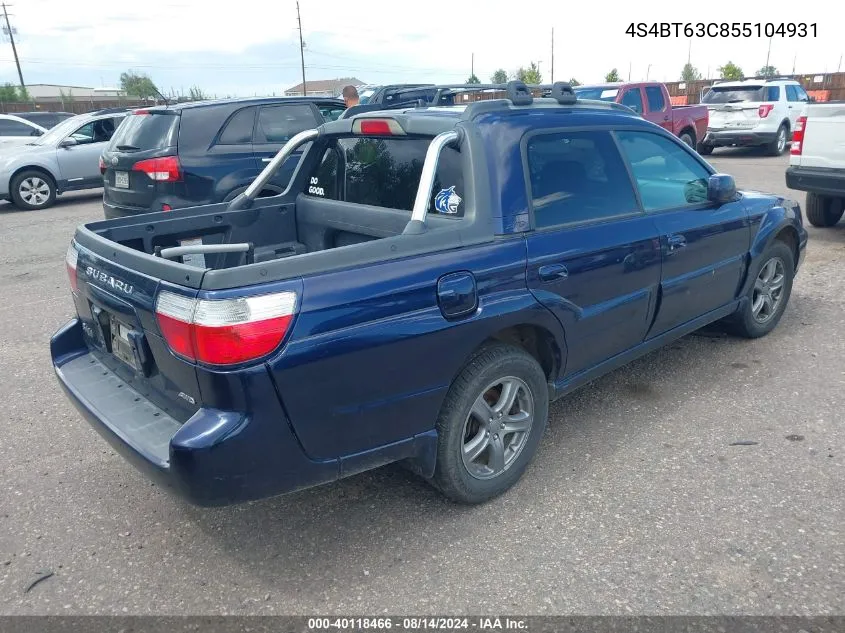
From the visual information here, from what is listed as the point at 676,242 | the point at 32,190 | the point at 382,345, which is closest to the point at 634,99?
the point at 676,242

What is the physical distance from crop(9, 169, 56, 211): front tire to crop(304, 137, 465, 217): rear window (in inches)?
423

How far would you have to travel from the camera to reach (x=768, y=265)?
4.97m

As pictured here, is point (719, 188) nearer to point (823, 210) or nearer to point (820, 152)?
point (820, 152)

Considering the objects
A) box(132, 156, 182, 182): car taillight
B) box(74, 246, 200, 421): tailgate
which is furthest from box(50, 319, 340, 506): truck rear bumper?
box(132, 156, 182, 182): car taillight

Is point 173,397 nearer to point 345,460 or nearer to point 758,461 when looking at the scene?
point 345,460

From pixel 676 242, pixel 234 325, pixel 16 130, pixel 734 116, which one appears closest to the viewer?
pixel 234 325

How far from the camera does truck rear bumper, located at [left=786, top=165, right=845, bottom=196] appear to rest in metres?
7.62

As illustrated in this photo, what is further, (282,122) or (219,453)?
(282,122)

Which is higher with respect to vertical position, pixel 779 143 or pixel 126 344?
pixel 126 344

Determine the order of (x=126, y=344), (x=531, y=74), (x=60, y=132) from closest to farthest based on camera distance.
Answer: (x=126, y=344), (x=60, y=132), (x=531, y=74)

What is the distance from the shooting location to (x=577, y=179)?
3.49 meters

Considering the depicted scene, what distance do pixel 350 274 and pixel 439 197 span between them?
81 cm

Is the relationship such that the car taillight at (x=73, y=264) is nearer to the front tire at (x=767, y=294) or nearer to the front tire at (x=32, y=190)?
the front tire at (x=767, y=294)

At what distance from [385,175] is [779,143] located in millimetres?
16698
